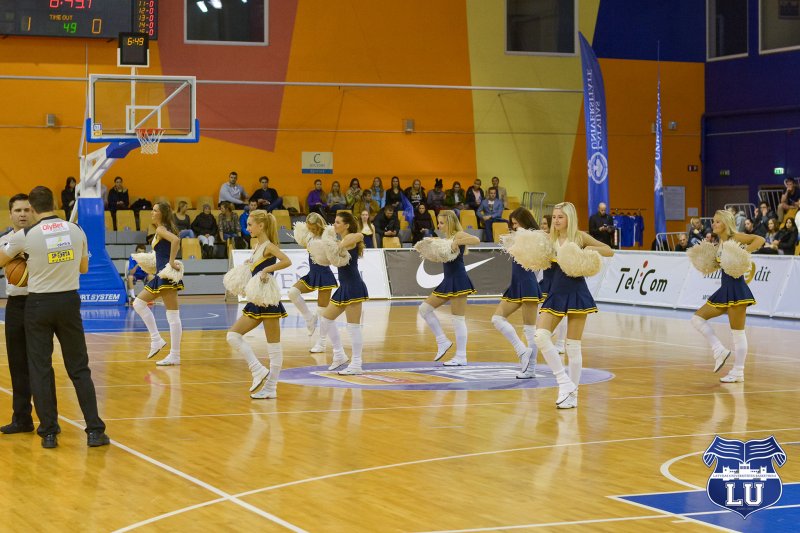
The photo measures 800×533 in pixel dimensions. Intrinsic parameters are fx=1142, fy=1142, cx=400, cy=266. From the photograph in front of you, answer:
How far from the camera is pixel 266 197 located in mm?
25938

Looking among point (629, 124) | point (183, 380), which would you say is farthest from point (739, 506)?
point (629, 124)

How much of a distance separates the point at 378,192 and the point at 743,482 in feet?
68.2

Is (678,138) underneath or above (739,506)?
above

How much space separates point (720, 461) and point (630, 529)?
0.73 meters

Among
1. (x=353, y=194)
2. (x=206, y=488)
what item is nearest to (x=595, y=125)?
(x=353, y=194)

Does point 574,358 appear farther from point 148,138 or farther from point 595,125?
point 595,125

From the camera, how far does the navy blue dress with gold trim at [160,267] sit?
12.9 meters

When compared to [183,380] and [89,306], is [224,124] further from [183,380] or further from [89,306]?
[183,380]

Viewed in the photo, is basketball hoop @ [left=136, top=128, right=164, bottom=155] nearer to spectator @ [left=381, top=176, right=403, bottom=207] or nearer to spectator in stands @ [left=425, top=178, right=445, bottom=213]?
spectator @ [left=381, top=176, right=403, bottom=207]

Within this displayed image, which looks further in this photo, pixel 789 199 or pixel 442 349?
pixel 789 199

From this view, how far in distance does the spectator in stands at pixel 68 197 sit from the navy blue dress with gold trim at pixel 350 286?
12.9 m

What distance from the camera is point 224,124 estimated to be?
27047mm

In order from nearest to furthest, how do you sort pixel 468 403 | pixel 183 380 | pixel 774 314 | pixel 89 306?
1. pixel 468 403
2. pixel 183 380
3. pixel 774 314
4. pixel 89 306

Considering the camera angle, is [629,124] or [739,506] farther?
[629,124]
